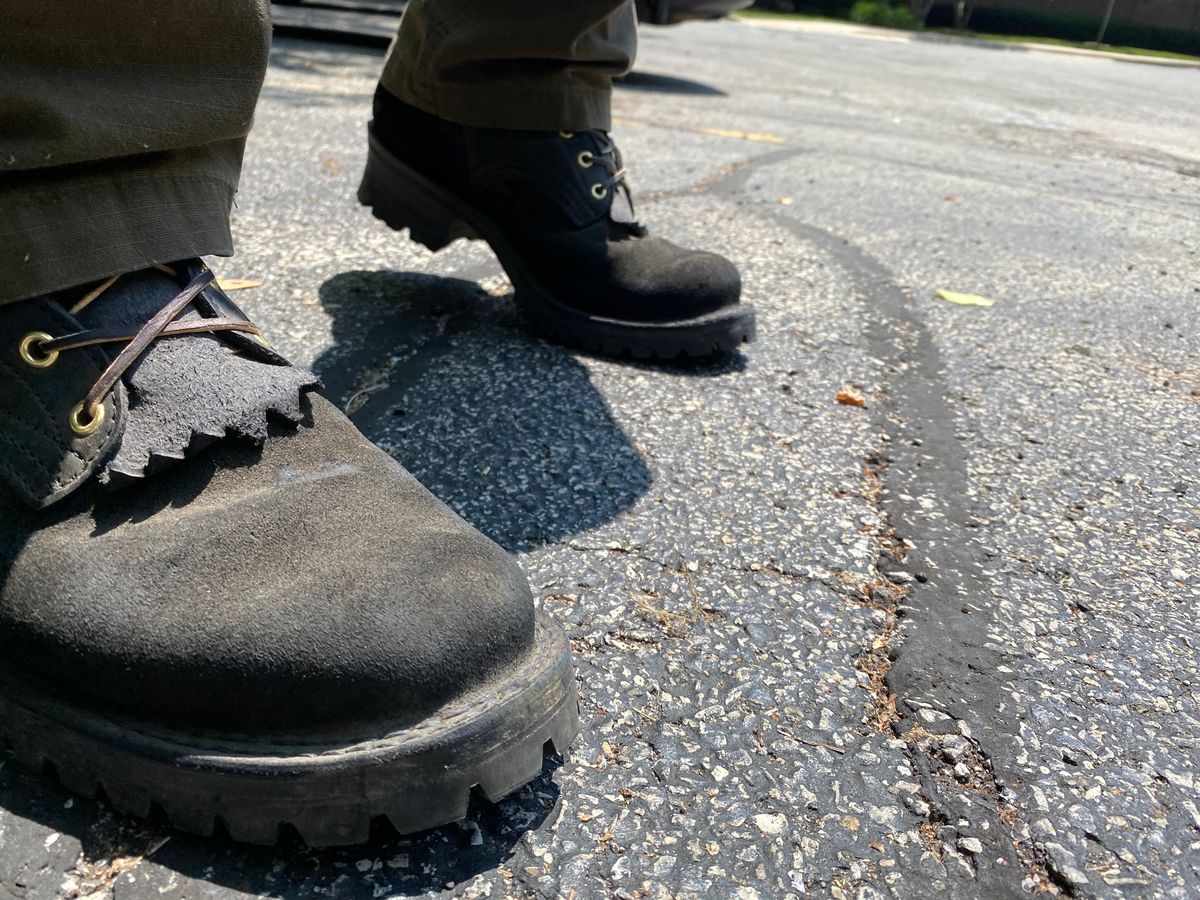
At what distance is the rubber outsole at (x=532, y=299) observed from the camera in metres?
1.49

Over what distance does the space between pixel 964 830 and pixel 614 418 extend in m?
0.74

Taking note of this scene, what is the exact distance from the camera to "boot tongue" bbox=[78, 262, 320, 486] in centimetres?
74

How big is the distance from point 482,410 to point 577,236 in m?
0.37

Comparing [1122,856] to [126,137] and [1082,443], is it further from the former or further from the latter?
[126,137]

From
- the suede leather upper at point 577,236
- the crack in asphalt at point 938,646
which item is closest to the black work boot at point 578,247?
the suede leather upper at point 577,236

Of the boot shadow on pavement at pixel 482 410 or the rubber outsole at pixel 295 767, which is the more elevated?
the rubber outsole at pixel 295 767

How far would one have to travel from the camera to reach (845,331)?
1712 mm

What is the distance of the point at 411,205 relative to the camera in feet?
5.25

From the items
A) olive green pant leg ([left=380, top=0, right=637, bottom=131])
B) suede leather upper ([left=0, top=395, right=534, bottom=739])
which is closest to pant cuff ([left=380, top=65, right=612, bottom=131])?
olive green pant leg ([left=380, top=0, right=637, bottom=131])

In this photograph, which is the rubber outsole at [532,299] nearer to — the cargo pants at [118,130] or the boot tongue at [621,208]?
the boot tongue at [621,208]

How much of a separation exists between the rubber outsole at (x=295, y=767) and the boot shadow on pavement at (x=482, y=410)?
14.2 inches

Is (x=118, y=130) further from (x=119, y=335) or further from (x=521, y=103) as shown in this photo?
(x=521, y=103)

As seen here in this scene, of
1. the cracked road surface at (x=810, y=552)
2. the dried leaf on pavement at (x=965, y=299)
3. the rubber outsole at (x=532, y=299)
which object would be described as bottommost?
the dried leaf on pavement at (x=965, y=299)

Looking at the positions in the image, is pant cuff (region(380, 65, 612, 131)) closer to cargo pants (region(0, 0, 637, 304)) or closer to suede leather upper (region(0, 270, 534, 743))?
cargo pants (region(0, 0, 637, 304))
